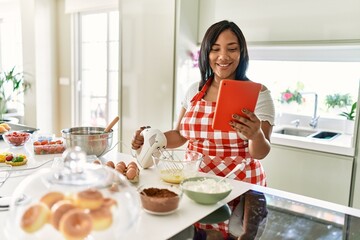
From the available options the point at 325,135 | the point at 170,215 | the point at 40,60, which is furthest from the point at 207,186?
the point at 40,60

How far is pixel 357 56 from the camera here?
214 centimetres

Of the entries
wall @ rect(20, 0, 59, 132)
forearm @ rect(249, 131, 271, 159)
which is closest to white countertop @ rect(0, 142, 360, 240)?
forearm @ rect(249, 131, 271, 159)

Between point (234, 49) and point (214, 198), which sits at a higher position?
point (234, 49)

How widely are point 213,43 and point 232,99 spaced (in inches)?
17.0

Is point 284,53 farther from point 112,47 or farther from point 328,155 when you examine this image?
point 112,47

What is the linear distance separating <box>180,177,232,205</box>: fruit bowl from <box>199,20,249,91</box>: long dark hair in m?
0.59

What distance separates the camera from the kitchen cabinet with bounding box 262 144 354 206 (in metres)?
1.90

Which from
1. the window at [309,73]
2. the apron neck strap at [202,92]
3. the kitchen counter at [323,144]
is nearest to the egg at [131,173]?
the apron neck strap at [202,92]

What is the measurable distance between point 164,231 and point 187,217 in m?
0.10

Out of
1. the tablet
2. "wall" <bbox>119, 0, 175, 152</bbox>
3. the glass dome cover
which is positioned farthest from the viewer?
"wall" <bbox>119, 0, 175, 152</bbox>

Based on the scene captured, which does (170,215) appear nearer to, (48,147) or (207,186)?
(207,186)

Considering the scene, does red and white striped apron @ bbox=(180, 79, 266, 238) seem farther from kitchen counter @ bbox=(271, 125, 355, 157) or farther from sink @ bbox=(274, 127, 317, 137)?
sink @ bbox=(274, 127, 317, 137)

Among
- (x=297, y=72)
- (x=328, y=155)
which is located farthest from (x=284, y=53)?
(x=328, y=155)

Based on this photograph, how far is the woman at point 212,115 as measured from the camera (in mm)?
1336
